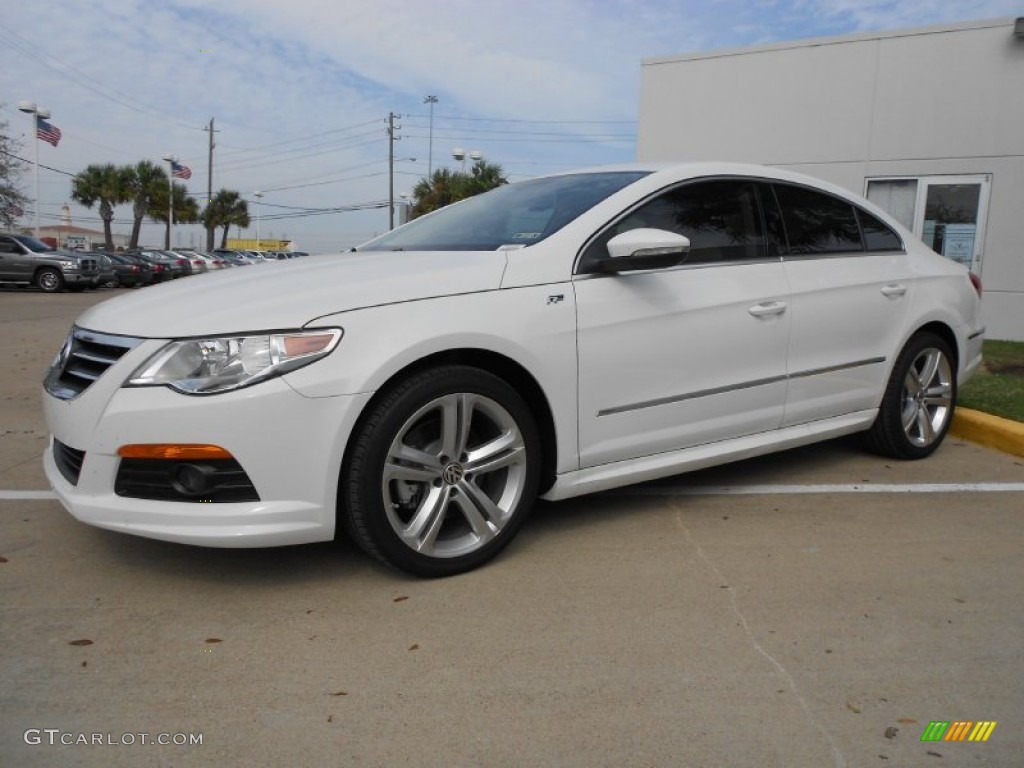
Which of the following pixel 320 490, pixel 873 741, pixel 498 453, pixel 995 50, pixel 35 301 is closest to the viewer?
pixel 873 741

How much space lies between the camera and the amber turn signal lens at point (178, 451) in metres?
2.58

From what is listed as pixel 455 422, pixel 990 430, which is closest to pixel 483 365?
pixel 455 422

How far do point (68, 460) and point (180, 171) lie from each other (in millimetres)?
47634

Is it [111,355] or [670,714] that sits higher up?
[111,355]

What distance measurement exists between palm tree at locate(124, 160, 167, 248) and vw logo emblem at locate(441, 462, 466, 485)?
53.4 meters

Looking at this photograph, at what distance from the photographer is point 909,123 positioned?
10.6 m

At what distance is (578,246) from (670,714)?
178 centimetres

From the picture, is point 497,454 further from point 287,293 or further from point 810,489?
point 810,489

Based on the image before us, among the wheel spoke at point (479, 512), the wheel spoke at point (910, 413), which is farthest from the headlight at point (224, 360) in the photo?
the wheel spoke at point (910, 413)

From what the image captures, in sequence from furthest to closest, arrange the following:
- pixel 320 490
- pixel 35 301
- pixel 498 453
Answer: pixel 35 301 < pixel 498 453 < pixel 320 490

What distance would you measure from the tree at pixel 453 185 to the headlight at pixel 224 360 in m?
35.4

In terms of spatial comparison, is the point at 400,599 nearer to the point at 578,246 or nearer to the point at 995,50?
the point at 578,246

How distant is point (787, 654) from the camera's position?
2492 mm

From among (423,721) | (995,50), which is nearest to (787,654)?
(423,721)
